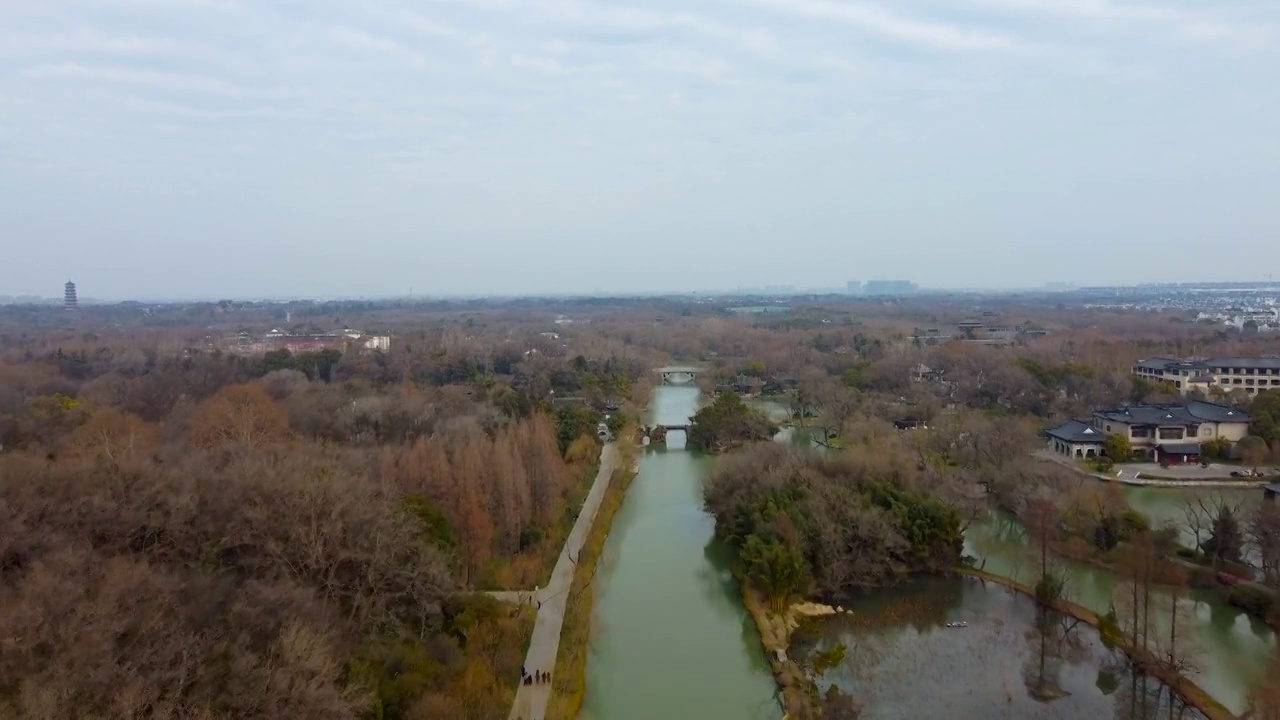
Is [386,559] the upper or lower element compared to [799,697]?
upper

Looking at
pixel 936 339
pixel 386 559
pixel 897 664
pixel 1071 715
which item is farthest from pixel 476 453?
pixel 936 339

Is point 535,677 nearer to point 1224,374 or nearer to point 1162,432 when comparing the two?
point 1162,432

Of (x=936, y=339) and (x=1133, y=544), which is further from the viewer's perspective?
(x=936, y=339)

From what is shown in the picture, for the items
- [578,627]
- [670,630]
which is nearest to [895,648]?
[670,630]

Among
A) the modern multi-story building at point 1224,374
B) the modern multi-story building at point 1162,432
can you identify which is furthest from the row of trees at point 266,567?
the modern multi-story building at point 1224,374

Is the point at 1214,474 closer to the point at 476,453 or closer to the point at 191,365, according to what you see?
the point at 476,453

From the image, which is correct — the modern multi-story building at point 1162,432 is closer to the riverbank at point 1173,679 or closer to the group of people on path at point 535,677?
the riverbank at point 1173,679

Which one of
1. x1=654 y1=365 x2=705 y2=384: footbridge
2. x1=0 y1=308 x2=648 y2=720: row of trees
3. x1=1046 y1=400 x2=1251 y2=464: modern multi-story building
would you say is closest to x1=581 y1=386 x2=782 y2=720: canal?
x1=0 y1=308 x2=648 y2=720: row of trees
